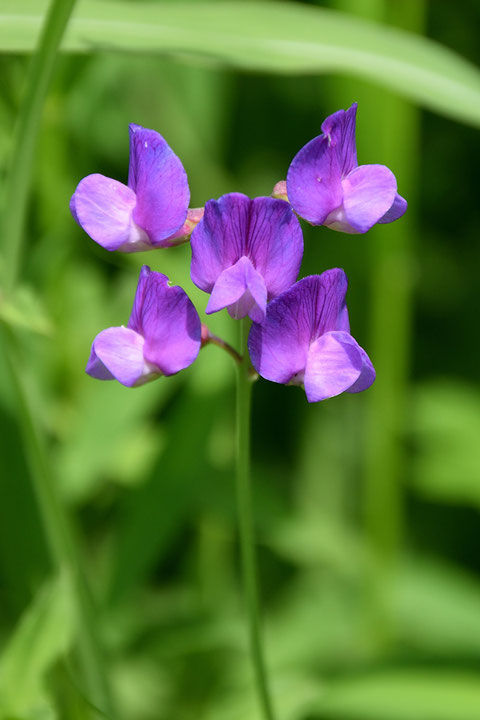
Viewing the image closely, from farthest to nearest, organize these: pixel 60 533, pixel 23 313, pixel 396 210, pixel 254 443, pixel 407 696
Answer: pixel 254 443 < pixel 407 696 < pixel 60 533 < pixel 23 313 < pixel 396 210

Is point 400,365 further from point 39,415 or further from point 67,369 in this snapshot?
point 39,415

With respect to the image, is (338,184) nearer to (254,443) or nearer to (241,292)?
(241,292)

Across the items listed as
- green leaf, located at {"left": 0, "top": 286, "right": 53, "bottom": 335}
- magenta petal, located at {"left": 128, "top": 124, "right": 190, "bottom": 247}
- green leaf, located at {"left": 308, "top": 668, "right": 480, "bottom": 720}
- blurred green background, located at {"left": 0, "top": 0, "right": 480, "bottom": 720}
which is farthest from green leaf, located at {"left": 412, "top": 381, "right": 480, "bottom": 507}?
magenta petal, located at {"left": 128, "top": 124, "right": 190, "bottom": 247}

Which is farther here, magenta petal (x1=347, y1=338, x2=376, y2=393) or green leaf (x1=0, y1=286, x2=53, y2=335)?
green leaf (x1=0, y1=286, x2=53, y2=335)

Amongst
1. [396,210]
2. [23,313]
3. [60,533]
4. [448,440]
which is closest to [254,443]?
[448,440]

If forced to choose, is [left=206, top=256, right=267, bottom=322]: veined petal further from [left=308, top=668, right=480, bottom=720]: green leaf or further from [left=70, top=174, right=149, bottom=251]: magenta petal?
[left=308, top=668, right=480, bottom=720]: green leaf

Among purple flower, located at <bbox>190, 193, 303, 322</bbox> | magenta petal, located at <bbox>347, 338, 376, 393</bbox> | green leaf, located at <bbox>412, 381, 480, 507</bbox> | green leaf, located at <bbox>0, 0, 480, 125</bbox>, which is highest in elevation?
green leaf, located at <bbox>0, 0, 480, 125</bbox>

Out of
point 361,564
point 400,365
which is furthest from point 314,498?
A: point 400,365
